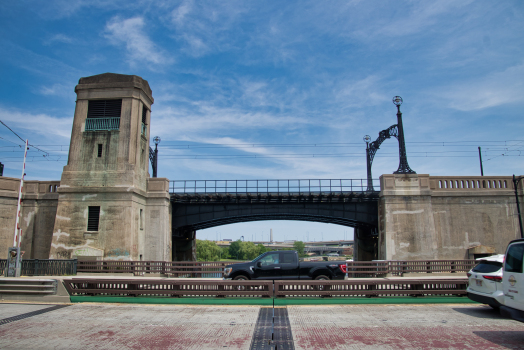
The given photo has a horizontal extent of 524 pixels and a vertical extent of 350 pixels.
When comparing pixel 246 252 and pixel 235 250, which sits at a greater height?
pixel 235 250

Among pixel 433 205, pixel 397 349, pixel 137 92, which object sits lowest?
pixel 397 349

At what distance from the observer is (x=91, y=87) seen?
29734mm

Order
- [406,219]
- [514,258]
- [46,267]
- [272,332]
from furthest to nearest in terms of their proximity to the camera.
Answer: [406,219] → [46,267] → [272,332] → [514,258]

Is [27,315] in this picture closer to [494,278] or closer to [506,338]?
[506,338]

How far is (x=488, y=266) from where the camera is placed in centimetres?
993

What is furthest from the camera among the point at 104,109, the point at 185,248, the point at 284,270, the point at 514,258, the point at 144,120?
the point at 185,248

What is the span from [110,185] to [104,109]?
259 inches

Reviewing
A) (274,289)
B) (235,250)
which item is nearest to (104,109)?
(274,289)

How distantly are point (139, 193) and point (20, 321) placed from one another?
65.9 ft

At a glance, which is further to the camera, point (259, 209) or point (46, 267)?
point (259, 209)

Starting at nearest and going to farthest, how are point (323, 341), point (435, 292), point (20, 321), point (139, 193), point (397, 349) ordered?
1. point (397, 349)
2. point (323, 341)
3. point (20, 321)
4. point (435, 292)
5. point (139, 193)

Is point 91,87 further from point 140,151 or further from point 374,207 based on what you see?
point 374,207

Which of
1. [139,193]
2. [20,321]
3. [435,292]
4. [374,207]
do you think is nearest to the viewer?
[20,321]

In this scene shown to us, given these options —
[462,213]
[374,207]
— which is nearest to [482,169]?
[462,213]
